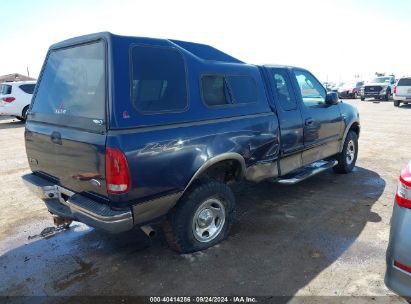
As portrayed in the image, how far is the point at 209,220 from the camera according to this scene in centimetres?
379

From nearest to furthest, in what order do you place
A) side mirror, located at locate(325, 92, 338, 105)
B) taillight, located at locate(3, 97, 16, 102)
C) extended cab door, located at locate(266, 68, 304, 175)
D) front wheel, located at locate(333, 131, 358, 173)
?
extended cab door, located at locate(266, 68, 304, 175)
side mirror, located at locate(325, 92, 338, 105)
front wheel, located at locate(333, 131, 358, 173)
taillight, located at locate(3, 97, 16, 102)

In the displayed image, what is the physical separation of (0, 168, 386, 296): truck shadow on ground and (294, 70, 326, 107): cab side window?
1.60 m

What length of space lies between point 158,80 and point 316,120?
2886mm

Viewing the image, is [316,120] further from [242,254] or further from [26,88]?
[26,88]

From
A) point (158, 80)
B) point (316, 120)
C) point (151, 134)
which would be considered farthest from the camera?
point (316, 120)

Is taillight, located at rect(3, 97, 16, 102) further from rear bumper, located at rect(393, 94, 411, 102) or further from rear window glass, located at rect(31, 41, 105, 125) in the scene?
rear bumper, located at rect(393, 94, 411, 102)

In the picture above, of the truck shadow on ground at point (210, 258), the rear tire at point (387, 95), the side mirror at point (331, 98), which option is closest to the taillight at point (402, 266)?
the truck shadow on ground at point (210, 258)

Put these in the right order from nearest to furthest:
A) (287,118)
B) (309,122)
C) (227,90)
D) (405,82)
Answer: (227,90)
(287,118)
(309,122)
(405,82)

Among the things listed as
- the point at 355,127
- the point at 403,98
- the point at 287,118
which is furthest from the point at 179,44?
the point at 403,98


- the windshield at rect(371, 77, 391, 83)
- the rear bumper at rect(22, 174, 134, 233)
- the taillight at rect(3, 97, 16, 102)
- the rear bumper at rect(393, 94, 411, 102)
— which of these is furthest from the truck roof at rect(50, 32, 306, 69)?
the windshield at rect(371, 77, 391, 83)

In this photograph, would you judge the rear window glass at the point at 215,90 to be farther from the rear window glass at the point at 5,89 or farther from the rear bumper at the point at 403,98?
the rear bumper at the point at 403,98

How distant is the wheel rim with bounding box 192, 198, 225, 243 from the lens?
364 cm

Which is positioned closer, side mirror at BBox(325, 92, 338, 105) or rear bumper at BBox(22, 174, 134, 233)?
rear bumper at BBox(22, 174, 134, 233)

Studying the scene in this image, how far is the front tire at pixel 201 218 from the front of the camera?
11.2 feet
